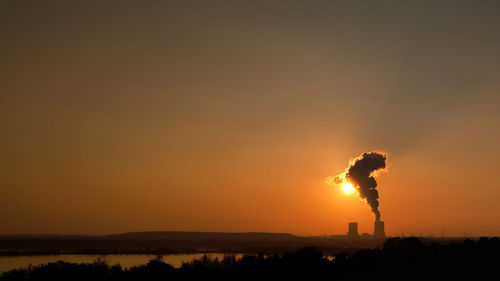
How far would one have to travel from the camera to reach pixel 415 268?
4225cm

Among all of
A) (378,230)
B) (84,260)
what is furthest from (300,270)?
(378,230)

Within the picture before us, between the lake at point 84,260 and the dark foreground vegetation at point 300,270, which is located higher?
the dark foreground vegetation at point 300,270

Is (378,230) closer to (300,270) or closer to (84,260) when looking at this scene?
(84,260)

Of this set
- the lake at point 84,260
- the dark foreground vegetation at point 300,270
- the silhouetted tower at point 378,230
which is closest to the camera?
the dark foreground vegetation at point 300,270

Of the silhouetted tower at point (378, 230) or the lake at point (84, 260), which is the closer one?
the lake at point (84, 260)

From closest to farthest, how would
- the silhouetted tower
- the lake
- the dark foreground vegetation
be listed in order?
the dark foreground vegetation < the lake < the silhouetted tower

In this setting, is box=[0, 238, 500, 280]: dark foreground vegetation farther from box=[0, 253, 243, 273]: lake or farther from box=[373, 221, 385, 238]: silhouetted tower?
box=[373, 221, 385, 238]: silhouetted tower

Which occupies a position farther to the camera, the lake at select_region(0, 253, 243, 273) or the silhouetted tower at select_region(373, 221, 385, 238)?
the silhouetted tower at select_region(373, 221, 385, 238)

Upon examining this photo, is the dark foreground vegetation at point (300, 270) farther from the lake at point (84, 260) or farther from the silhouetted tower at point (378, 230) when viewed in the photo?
the silhouetted tower at point (378, 230)

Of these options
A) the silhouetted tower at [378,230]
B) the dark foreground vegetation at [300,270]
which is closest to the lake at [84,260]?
Result: the dark foreground vegetation at [300,270]

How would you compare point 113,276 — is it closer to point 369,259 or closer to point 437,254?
point 369,259

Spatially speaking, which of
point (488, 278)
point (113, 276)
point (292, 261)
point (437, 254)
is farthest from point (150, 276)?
point (437, 254)

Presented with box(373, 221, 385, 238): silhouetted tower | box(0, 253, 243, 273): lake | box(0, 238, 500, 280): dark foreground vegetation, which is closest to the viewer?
box(0, 238, 500, 280): dark foreground vegetation

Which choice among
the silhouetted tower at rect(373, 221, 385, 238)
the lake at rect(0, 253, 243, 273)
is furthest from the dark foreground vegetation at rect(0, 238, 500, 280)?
the silhouetted tower at rect(373, 221, 385, 238)
